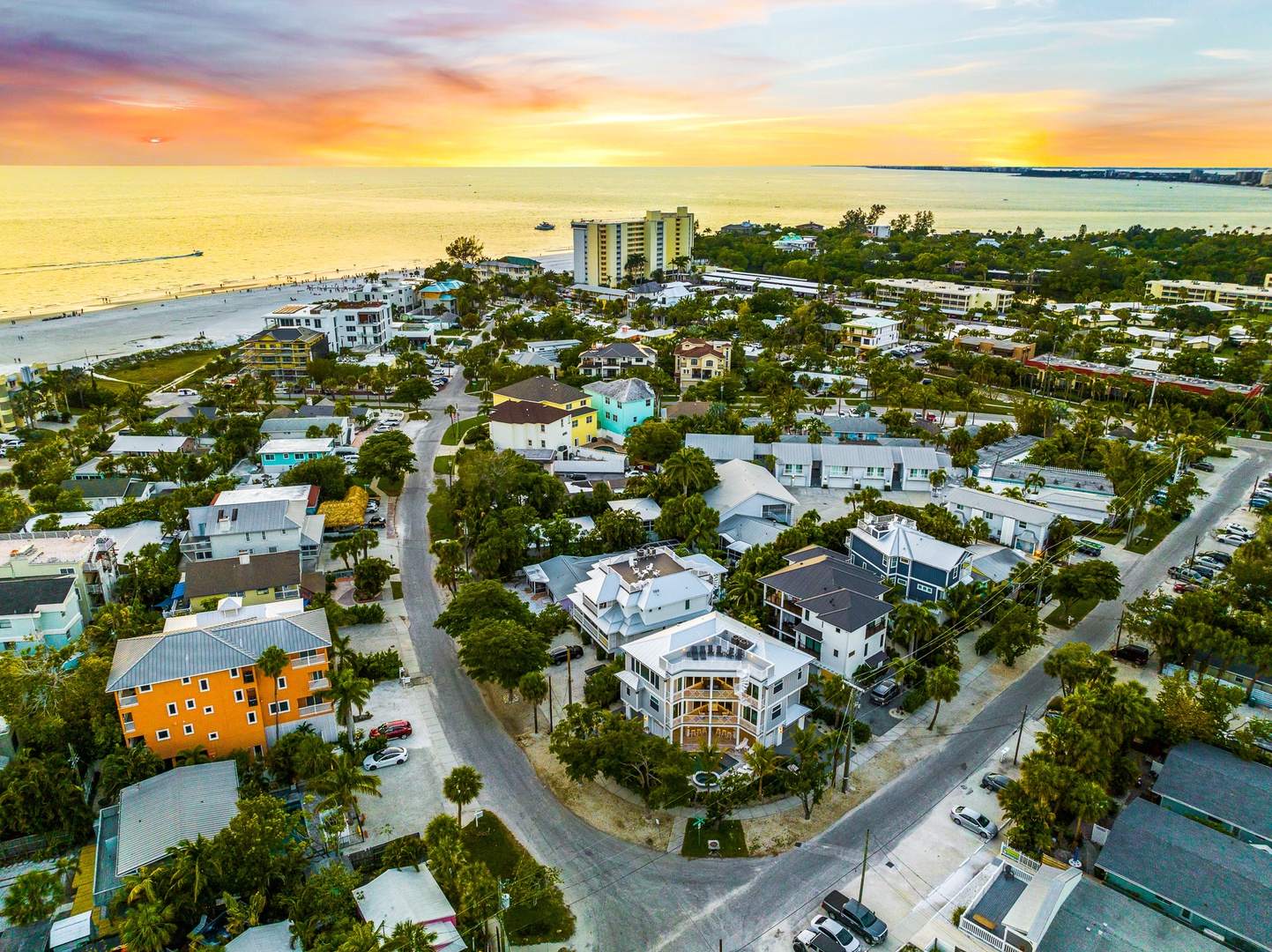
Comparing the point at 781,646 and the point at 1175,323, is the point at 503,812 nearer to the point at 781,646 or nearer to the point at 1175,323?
the point at 781,646

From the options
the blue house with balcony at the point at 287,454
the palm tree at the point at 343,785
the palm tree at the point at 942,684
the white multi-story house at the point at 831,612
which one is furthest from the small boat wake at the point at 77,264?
the palm tree at the point at 942,684

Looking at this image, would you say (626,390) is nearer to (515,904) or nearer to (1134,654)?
(1134,654)

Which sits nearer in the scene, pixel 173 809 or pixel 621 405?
pixel 173 809

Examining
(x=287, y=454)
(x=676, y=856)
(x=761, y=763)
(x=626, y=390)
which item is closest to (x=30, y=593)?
(x=287, y=454)

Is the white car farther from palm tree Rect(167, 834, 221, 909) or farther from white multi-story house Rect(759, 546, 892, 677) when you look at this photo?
white multi-story house Rect(759, 546, 892, 677)

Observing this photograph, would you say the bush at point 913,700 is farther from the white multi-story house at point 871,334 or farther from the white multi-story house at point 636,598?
the white multi-story house at point 871,334

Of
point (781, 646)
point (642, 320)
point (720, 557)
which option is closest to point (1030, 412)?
point (720, 557)

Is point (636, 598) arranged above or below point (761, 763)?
above
